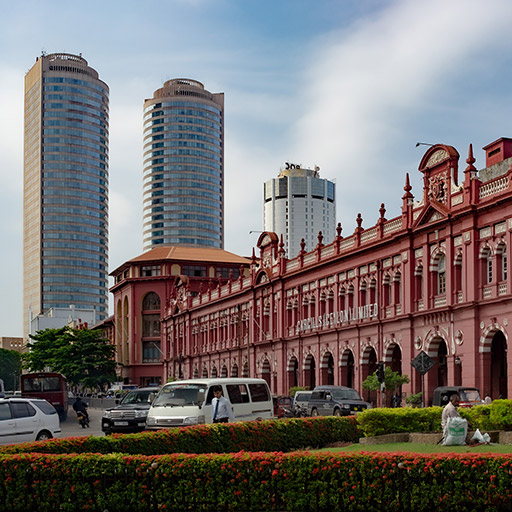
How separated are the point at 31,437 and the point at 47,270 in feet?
563

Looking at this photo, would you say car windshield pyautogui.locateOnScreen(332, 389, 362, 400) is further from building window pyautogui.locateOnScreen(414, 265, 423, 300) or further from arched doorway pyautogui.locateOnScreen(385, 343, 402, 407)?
building window pyautogui.locateOnScreen(414, 265, 423, 300)

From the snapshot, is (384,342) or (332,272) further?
(332,272)

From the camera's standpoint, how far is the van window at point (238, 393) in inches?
1021

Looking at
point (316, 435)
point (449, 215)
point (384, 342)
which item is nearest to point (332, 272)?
point (384, 342)

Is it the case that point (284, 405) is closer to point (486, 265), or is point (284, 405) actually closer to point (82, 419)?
point (82, 419)

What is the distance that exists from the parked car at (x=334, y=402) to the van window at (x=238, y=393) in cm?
1211

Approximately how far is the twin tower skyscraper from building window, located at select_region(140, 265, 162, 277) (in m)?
71.3

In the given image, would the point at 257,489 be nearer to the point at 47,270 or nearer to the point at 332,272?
the point at 332,272

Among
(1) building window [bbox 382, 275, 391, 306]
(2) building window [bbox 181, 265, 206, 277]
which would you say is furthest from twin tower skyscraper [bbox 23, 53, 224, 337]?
(1) building window [bbox 382, 275, 391, 306]

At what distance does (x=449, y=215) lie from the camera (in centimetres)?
4403

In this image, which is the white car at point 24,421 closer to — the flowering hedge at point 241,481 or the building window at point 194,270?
the flowering hedge at point 241,481

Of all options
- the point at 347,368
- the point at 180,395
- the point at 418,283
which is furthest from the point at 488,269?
the point at 180,395

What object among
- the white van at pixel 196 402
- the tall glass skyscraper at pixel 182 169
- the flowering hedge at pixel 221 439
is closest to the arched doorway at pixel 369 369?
the white van at pixel 196 402

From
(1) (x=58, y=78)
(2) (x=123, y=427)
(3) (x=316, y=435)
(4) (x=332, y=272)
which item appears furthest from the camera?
(1) (x=58, y=78)
